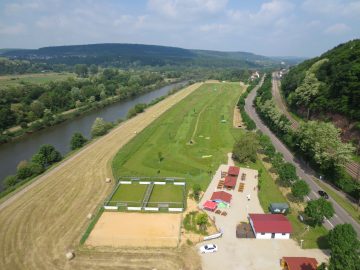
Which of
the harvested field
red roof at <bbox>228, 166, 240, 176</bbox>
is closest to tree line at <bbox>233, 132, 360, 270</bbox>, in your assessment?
red roof at <bbox>228, 166, 240, 176</bbox>

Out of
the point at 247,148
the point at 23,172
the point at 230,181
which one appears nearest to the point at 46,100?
the point at 23,172

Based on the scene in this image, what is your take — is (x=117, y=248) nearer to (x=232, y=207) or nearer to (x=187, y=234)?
(x=187, y=234)

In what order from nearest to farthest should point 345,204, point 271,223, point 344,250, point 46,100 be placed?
point 344,250
point 271,223
point 345,204
point 46,100

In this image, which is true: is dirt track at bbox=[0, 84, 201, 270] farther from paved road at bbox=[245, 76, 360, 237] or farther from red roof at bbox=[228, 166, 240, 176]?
red roof at bbox=[228, 166, 240, 176]

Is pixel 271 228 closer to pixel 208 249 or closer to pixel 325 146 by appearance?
pixel 208 249

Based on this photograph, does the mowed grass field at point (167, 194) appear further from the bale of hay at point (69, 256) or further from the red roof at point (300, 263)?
the red roof at point (300, 263)

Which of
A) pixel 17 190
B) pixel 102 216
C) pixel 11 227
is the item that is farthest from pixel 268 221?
pixel 17 190
